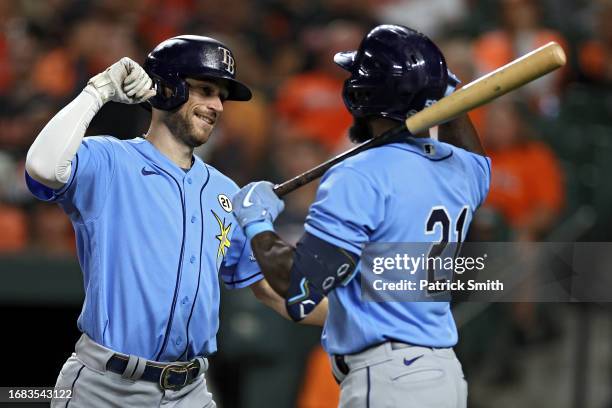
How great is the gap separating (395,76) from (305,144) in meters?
2.99

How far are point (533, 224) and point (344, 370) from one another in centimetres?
312

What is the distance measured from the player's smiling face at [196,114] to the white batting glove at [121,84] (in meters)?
0.20

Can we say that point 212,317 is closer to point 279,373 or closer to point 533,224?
point 279,373

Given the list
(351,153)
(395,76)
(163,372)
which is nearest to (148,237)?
(163,372)

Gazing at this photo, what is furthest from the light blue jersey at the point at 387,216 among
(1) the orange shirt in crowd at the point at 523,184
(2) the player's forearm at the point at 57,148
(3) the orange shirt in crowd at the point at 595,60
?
(3) the orange shirt in crowd at the point at 595,60

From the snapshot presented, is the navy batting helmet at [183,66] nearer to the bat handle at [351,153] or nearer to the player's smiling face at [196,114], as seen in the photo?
the player's smiling face at [196,114]

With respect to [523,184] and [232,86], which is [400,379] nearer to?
[232,86]

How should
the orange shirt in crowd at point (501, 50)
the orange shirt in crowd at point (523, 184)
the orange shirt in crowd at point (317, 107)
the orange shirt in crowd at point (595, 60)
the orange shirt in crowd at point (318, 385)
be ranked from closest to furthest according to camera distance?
the orange shirt in crowd at point (318, 385) → the orange shirt in crowd at point (523, 184) → the orange shirt in crowd at point (317, 107) → the orange shirt in crowd at point (501, 50) → the orange shirt in crowd at point (595, 60)

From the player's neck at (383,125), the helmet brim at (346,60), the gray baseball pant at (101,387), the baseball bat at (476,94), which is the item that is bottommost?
the gray baseball pant at (101,387)

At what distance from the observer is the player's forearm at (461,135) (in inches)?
129

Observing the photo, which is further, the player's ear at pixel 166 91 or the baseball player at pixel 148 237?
the player's ear at pixel 166 91

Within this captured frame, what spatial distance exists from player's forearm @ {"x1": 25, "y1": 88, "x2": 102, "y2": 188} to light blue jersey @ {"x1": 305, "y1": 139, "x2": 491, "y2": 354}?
0.70 meters

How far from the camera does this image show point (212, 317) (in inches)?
127

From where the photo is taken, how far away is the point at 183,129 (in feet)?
10.6
